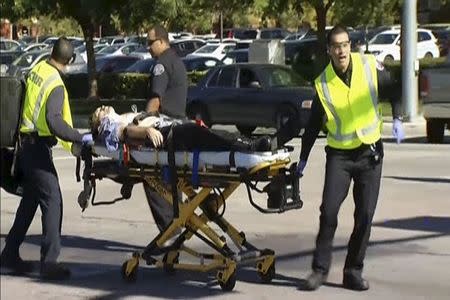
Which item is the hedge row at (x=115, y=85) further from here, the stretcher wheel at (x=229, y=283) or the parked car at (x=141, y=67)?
the stretcher wheel at (x=229, y=283)

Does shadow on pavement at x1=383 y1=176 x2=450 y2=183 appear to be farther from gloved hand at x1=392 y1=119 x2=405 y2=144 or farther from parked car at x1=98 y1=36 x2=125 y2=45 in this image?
parked car at x1=98 y1=36 x2=125 y2=45

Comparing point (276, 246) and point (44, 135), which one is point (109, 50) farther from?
point (44, 135)

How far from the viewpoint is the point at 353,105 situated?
8680mm

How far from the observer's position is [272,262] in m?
9.18

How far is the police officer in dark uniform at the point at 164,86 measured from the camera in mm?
9852

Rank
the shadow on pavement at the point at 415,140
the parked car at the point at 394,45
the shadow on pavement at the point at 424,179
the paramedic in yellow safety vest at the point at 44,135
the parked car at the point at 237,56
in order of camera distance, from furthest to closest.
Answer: the parked car at the point at 394,45 < the parked car at the point at 237,56 < the shadow on pavement at the point at 415,140 < the shadow on pavement at the point at 424,179 < the paramedic in yellow safety vest at the point at 44,135

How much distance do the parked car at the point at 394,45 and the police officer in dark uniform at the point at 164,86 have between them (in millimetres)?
38938

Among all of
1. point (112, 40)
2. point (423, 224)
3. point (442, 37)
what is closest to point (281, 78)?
point (423, 224)

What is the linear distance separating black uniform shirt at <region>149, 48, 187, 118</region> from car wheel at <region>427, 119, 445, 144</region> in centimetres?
1333

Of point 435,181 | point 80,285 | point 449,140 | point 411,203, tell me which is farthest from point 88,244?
point 449,140

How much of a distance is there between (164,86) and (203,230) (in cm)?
155

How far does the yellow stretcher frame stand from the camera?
845cm

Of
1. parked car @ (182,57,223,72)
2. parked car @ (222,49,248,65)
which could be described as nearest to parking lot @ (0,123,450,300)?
parked car @ (182,57,223,72)

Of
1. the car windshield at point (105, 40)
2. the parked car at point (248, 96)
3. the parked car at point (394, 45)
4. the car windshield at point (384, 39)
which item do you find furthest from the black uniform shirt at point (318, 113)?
the car windshield at point (105, 40)
